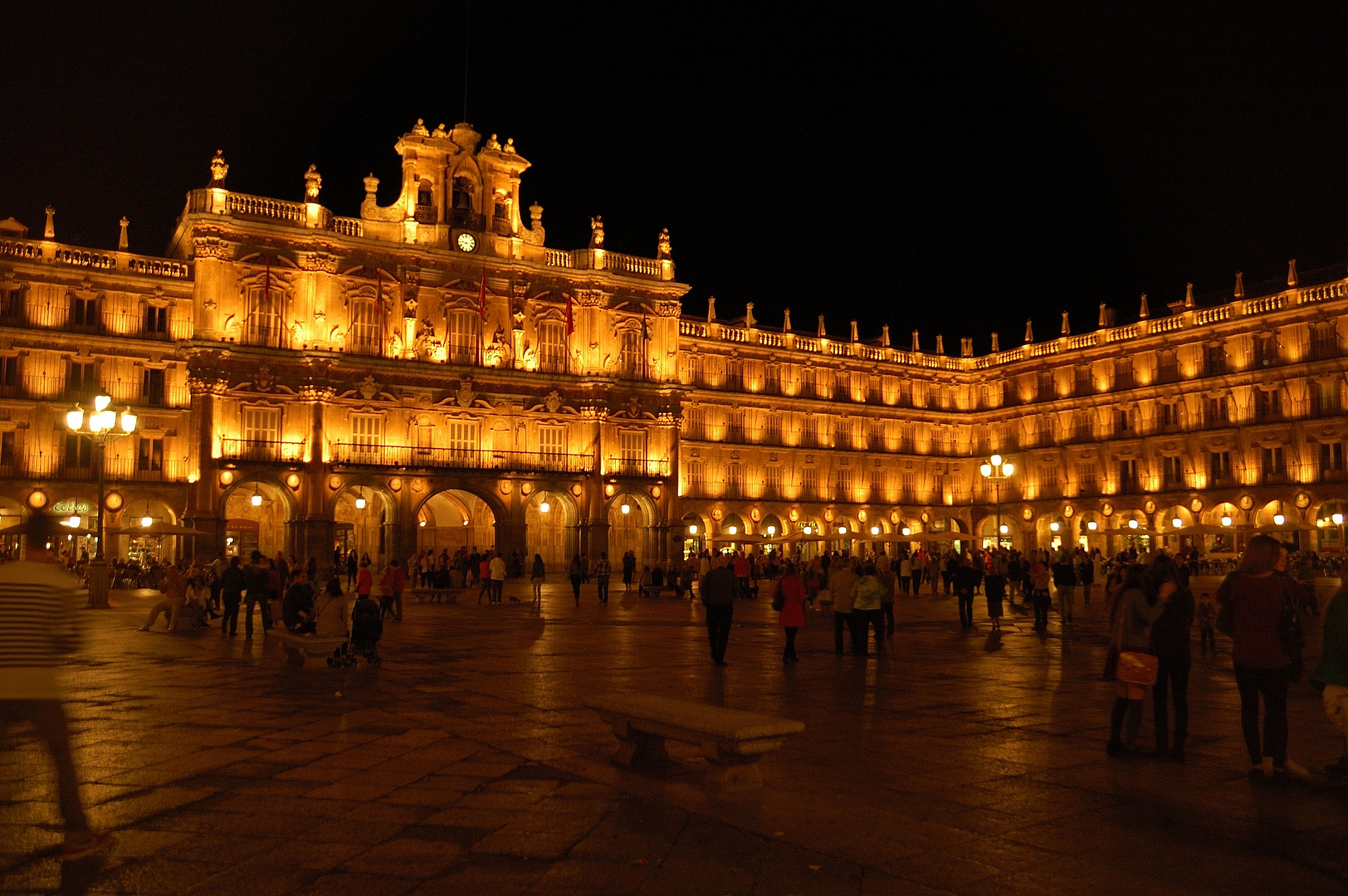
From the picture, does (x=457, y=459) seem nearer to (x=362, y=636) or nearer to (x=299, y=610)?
(x=299, y=610)

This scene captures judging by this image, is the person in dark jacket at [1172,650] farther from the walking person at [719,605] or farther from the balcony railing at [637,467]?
the balcony railing at [637,467]

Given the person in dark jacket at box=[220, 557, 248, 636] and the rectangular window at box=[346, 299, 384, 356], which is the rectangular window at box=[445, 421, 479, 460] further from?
the person in dark jacket at box=[220, 557, 248, 636]

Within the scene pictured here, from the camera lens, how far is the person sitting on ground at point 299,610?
15062 millimetres

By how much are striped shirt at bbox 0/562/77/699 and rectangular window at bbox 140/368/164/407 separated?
41.5 m

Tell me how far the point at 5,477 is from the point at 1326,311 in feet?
177

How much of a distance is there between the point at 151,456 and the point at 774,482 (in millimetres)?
29142

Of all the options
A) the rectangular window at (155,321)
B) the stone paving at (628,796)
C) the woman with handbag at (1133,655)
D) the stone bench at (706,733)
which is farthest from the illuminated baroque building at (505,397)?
the woman with handbag at (1133,655)

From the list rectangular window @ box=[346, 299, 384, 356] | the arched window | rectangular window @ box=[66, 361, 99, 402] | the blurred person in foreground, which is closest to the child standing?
the blurred person in foreground

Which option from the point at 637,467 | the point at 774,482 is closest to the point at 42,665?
the point at 637,467

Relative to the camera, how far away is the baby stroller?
14133 mm

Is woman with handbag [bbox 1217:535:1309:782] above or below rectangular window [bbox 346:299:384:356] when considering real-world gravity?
below

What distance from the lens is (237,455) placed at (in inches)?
1607

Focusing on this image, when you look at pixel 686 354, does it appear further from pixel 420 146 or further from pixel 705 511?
pixel 420 146

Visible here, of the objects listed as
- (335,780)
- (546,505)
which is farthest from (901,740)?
(546,505)
